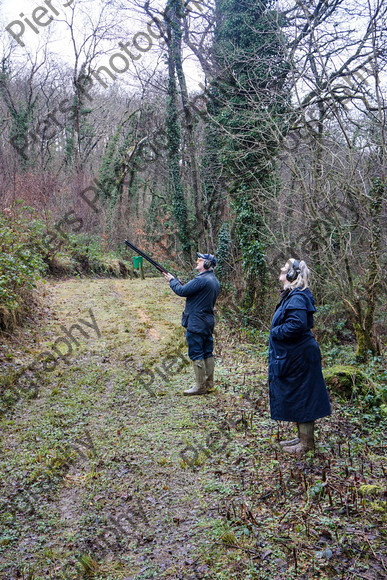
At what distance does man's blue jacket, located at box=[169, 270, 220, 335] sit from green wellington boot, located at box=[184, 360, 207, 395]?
543 mm

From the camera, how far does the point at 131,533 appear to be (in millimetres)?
3889

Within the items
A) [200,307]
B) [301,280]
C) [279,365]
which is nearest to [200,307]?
[200,307]

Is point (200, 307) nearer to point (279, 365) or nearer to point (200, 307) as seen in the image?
point (200, 307)

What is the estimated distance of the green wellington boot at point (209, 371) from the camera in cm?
660

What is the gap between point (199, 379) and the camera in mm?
6664

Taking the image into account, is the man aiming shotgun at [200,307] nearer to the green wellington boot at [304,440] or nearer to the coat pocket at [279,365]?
the coat pocket at [279,365]

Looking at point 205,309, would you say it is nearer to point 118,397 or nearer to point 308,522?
point 118,397

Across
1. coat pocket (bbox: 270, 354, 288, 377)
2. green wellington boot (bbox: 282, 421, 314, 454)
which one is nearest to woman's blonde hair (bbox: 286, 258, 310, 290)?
coat pocket (bbox: 270, 354, 288, 377)

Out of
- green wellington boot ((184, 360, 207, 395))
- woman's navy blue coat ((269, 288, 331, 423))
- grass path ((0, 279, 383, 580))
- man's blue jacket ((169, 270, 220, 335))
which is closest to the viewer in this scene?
grass path ((0, 279, 383, 580))

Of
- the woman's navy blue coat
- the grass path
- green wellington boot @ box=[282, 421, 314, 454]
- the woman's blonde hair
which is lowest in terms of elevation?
the grass path

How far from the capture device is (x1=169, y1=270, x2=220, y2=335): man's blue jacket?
6.21m

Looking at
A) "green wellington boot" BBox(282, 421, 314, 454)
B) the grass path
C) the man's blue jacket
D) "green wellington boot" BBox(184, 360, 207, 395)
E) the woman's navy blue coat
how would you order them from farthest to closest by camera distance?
"green wellington boot" BBox(184, 360, 207, 395) < the man's blue jacket < "green wellington boot" BBox(282, 421, 314, 454) < the woman's navy blue coat < the grass path

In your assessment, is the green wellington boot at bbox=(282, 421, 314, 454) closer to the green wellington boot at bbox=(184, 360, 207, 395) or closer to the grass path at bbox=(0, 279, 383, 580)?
the grass path at bbox=(0, 279, 383, 580)

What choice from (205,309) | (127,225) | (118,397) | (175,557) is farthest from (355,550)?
(127,225)
